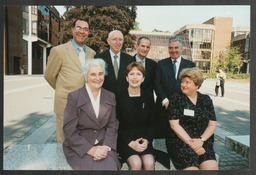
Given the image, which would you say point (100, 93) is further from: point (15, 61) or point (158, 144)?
point (15, 61)

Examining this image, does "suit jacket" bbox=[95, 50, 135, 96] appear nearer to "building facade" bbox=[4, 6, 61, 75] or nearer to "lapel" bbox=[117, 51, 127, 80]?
"lapel" bbox=[117, 51, 127, 80]

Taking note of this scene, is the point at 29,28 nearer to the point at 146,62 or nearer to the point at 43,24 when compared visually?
the point at 43,24

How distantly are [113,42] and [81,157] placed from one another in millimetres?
1650

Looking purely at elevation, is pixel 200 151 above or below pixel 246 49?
below

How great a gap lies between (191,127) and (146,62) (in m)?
1.34

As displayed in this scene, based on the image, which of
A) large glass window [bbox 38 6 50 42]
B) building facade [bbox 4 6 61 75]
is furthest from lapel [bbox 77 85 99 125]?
large glass window [bbox 38 6 50 42]

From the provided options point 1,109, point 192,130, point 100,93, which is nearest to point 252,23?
point 192,130

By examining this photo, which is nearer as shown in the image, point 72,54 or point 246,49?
point 72,54

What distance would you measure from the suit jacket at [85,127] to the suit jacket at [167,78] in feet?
3.27

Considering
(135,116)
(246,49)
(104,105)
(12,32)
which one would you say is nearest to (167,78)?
(135,116)

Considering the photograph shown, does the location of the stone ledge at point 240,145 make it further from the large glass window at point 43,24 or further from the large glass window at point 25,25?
the large glass window at point 25,25

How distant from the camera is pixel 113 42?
291cm

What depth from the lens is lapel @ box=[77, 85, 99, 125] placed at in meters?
2.32

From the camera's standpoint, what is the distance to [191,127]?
8.25 ft
